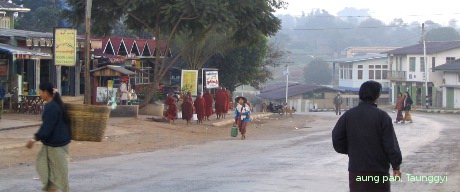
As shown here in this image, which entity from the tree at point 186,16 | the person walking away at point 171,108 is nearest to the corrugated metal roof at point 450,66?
the tree at point 186,16

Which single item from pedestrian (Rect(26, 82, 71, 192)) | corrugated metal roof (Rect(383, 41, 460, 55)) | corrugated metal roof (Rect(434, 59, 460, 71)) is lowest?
pedestrian (Rect(26, 82, 71, 192))

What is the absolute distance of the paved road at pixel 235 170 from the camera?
13.4 metres

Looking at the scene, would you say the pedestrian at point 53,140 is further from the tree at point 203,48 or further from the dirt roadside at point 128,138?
the tree at point 203,48

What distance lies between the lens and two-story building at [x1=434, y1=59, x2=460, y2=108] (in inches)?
2815

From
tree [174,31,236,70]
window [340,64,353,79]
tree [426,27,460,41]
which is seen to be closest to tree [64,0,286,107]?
tree [174,31,236,70]

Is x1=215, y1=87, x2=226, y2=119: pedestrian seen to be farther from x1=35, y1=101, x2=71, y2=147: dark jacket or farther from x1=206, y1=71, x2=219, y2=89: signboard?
x1=35, y1=101, x2=71, y2=147: dark jacket

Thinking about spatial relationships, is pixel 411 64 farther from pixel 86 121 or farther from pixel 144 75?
pixel 86 121

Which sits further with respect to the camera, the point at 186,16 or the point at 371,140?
the point at 186,16

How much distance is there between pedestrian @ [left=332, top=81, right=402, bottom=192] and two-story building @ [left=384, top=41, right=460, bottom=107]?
65384 mm

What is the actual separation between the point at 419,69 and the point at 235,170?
2593 inches

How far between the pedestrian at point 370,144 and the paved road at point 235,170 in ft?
15.9

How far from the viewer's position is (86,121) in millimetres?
11430

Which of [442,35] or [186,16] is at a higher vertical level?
[442,35]

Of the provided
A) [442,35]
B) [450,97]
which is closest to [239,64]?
[450,97]
